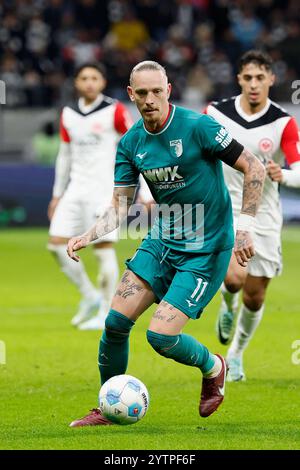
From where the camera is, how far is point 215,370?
23.6 feet

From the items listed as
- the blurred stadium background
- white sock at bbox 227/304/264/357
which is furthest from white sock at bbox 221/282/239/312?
the blurred stadium background

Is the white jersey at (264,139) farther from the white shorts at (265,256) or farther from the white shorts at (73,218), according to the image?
the white shorts at (73,218)

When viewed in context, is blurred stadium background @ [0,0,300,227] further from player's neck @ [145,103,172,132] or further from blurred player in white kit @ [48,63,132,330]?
player's neck @ [145,103,172,132]

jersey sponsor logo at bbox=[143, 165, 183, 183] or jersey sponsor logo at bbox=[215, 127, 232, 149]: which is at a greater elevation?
jersey sponsor logo at bbox=[215, 127, 232, 149]

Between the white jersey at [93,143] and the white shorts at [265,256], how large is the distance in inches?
125

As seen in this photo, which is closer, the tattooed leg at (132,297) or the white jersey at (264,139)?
the tattooed leg at (132,297)

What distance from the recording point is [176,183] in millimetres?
6973

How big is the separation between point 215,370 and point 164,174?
52.9 inches

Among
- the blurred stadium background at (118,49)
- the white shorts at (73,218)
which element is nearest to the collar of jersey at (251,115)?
the white shorts at (73,218)

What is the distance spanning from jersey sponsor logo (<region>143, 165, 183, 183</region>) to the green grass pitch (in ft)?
5.21

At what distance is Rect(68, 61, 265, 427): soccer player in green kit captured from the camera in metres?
6.80

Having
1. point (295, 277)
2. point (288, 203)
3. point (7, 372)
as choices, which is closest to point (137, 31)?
point (288, 203)

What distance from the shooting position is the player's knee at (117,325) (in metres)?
6.93

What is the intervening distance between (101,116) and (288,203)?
1067cm
